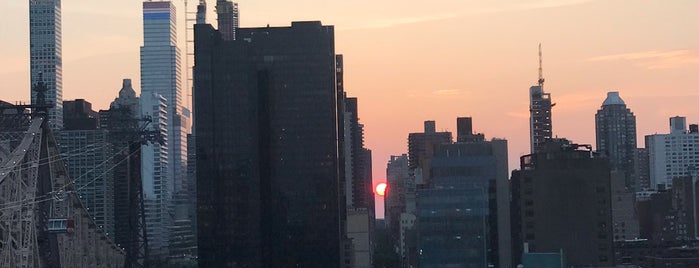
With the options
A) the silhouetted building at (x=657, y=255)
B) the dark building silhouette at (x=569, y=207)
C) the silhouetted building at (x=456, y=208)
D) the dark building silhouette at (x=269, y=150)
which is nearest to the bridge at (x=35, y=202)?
the silhouetted building at (x=456, y=208)

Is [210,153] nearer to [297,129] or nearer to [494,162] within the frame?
[297,129]

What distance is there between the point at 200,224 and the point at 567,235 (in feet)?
139

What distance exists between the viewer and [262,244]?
173m

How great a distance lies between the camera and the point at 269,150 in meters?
176

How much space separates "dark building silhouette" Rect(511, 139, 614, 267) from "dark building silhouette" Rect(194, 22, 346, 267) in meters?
28.2

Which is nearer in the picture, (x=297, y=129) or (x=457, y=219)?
(x=457, y=219)

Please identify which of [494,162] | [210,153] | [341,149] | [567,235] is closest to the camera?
[567,235]

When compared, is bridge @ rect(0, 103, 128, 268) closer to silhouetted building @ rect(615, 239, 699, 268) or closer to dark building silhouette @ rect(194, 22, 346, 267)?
dark building silhouette @ rect(194, 22, 346, 267)

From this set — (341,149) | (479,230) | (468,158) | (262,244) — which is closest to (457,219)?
(479,230)

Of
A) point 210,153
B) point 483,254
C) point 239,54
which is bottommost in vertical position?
point 483,254

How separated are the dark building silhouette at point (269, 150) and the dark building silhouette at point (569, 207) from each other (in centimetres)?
2824

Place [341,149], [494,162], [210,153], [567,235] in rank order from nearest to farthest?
[567,235] → [494,162] → [210,153] → [341,149]

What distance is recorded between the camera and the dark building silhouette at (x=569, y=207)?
493ft

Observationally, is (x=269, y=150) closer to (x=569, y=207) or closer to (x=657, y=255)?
(x=569, y=207)
